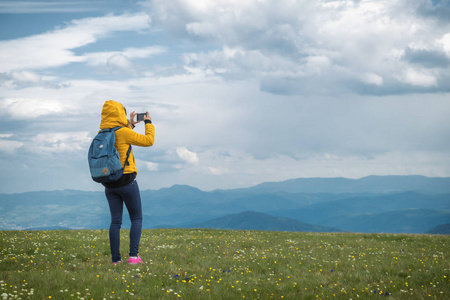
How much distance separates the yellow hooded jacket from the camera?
1020 centimetres

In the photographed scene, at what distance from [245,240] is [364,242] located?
5782mm

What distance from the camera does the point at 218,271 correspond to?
11086 mm

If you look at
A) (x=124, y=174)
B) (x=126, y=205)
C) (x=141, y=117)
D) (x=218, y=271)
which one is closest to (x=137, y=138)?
(x=141, y=117)

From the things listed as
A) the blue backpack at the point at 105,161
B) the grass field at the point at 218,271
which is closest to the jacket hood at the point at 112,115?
the blue backpack at the point at 105,161

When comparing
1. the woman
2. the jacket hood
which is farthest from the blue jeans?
the jacket hood

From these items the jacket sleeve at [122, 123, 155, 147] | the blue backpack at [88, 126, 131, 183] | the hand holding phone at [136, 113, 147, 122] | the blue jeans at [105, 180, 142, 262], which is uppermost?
the hand holding phone at [136, 113, 147, 122]

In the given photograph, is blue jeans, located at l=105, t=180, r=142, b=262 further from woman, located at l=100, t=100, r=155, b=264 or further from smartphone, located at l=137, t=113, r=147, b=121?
smartphone, located at l=137, t=113, r=147, b=121

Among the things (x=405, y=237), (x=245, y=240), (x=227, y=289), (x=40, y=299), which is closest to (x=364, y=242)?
(x=405, y=237)

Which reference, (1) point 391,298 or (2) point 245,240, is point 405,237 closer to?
(2) point 245,240

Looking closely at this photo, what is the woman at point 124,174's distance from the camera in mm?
10164

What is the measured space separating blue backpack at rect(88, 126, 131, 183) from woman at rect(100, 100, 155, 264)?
0.28m

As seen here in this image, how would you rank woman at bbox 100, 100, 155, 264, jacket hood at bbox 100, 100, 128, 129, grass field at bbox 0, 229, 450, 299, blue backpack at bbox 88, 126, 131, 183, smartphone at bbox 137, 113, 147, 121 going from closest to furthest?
1. grass field at bbox 0, 229, 450, 299
2. blue backpack at bbox 88, 126, 131, 183
3. woman at bbox 100, 100, 155, 264
4. jacket hood at bbox 100, 100, 128, 129
5. smartphone at bbox 137, 113, 147, 121

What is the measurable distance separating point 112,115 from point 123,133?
714 millimetres

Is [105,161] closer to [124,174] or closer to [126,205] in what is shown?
[124,174]
